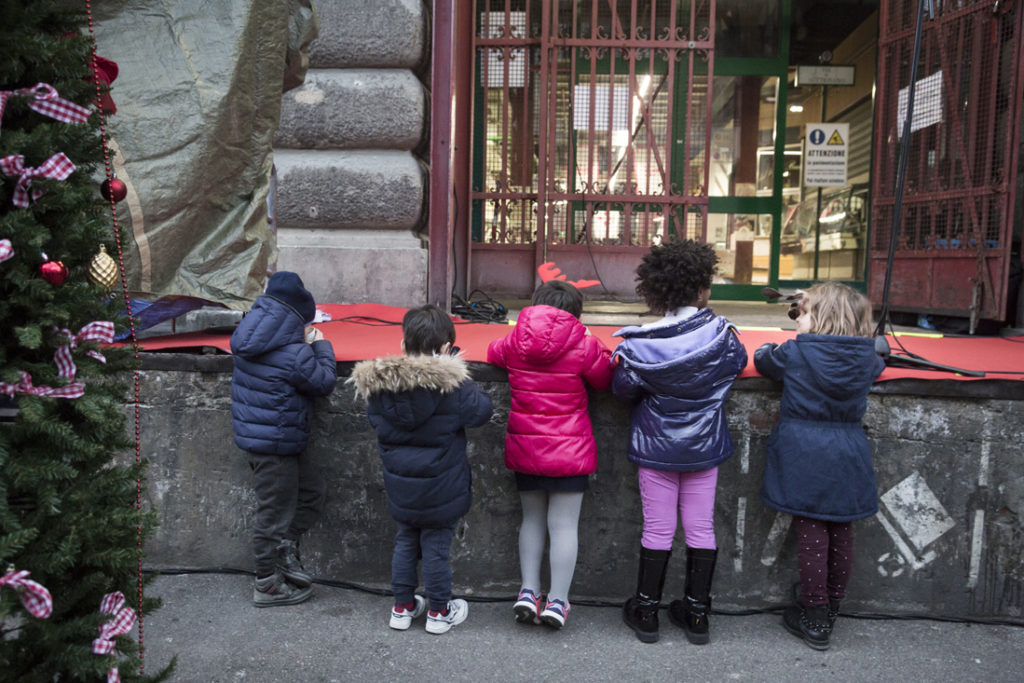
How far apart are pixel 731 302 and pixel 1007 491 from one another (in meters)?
4.42

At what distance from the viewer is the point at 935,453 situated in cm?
332

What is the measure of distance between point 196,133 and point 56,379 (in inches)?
78.2

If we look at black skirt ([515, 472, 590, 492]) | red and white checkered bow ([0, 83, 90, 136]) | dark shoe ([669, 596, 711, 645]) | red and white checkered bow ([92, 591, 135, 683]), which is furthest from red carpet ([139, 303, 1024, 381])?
red and white checkered bow ([0, 83, 90, 136])

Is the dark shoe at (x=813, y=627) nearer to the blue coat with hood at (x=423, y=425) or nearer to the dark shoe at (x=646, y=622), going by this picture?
the dark shoe at (x=646, y=622)

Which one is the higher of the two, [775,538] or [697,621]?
[775,538]

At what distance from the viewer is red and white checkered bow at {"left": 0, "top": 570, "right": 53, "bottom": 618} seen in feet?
5.19

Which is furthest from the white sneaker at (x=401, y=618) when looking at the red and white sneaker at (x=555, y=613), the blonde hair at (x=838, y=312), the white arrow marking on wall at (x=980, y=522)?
the white arrow marking on wall at (x=980, y=522)

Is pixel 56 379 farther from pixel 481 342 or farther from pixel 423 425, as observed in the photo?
pixel 481 342

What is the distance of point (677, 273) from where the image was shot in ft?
10.1

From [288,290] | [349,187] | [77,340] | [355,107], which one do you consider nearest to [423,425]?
[288,290]

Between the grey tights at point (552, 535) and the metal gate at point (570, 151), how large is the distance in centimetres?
323

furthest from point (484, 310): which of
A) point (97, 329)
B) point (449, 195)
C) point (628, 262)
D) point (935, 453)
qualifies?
point (97, 329)

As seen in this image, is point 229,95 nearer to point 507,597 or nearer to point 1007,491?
point 507,597

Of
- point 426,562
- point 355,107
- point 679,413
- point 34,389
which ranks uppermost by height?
point 355,107
